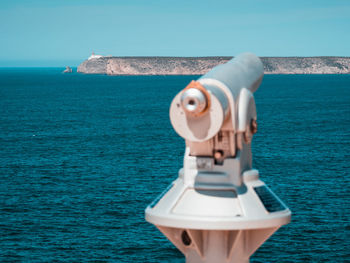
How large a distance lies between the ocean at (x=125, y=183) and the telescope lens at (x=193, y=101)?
1331 inches

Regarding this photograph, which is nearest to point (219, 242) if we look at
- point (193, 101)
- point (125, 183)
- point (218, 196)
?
point (218, 196)

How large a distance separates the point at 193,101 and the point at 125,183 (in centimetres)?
5657

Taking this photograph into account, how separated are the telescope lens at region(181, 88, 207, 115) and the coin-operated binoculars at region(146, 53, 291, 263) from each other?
13 cm

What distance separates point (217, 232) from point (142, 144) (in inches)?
3316

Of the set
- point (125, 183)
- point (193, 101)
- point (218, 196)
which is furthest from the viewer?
point (125, 183)

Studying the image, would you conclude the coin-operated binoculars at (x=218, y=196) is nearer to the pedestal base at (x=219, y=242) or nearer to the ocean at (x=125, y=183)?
the pedestal base at (x=219, y=242)

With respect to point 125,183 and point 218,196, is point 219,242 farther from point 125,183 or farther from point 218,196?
point 125,183

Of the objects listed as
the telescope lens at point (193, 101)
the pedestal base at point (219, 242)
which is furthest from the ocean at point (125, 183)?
the telescope lens at point (193, 101)

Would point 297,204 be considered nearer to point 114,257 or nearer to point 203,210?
point 114,257

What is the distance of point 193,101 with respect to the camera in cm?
653

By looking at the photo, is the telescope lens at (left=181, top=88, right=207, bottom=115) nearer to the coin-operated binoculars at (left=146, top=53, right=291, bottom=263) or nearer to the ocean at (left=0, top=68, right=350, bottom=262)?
the coin-operated binoculars at (left=146, top=53, right=291, bottom=263)

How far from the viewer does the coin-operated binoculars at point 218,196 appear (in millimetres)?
6773

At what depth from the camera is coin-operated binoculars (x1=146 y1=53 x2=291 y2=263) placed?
677 centimetres

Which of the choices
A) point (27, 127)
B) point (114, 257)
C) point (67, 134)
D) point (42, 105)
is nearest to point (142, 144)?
point (67, 134)
